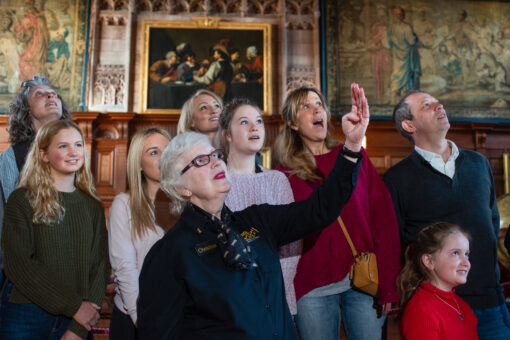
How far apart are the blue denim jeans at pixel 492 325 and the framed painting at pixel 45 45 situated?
7.38m

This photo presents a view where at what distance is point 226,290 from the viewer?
1.46 meters

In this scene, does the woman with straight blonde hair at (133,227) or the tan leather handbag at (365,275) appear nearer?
the tan leather handbag at (365,275)

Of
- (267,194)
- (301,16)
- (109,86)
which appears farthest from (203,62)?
(267,194)

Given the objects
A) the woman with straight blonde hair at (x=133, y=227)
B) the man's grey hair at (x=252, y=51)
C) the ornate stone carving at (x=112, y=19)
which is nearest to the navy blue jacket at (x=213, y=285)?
the woman with straight blonde hair at (x=133, y=227)

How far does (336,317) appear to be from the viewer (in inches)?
78.8

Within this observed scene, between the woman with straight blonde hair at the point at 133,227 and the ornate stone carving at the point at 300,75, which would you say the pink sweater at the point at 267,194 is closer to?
the woman with straight blonde hair at the point at 133,227

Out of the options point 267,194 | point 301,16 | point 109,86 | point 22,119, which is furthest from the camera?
point 301,16

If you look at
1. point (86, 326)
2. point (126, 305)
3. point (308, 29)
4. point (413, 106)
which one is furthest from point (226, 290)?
point (308, 29)

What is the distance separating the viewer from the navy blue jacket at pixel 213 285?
1.45m

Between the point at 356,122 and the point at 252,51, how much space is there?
22.5 feet

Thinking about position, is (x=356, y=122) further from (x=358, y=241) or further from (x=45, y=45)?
A: (x=45, y=45)

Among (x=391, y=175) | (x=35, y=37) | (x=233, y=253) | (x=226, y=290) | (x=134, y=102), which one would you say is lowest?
(x=226, y=290)

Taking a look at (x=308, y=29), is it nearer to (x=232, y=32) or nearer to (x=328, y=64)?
(x=328, y=64)

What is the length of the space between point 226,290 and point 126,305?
911 millimetres
